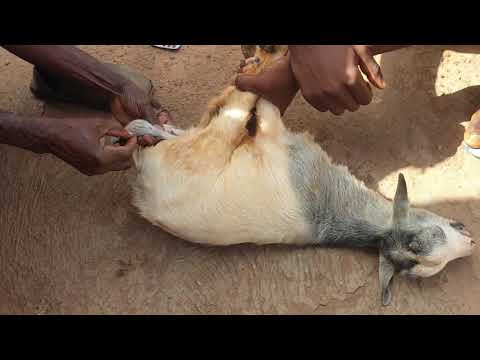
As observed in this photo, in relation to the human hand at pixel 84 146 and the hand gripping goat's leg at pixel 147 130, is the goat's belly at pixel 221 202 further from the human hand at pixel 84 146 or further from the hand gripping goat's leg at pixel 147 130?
the human hand at pixel 84 146

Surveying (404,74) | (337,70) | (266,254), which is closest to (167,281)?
(266,254)

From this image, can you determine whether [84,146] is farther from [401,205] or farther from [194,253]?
[401,205]

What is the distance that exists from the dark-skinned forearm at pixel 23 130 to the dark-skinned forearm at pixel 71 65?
59 centimetres

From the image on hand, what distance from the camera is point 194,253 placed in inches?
143

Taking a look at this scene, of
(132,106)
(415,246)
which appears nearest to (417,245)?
(415,246)

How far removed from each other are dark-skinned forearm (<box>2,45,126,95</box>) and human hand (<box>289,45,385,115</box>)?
1.38 m

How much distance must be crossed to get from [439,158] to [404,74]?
0.85 m

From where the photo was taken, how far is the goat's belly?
3.41 meters

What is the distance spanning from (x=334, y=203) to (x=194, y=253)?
3.51ft

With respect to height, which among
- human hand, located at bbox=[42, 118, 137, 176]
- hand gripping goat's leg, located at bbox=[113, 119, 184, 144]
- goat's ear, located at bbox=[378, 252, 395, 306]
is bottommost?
goat's ear, located at bbox=[378, 252, 395, 306]

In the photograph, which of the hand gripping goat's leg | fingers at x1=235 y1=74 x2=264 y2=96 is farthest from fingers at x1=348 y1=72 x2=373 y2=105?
the hand gripping goat's leg

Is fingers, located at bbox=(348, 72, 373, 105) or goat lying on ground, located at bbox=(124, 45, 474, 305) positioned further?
goat lying on ground, located at bbox=(124, 45, 474, 305)

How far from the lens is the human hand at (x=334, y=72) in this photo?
326cm

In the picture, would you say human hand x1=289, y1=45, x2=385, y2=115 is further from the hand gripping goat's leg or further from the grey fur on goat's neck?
the hand gripping goat's leg
